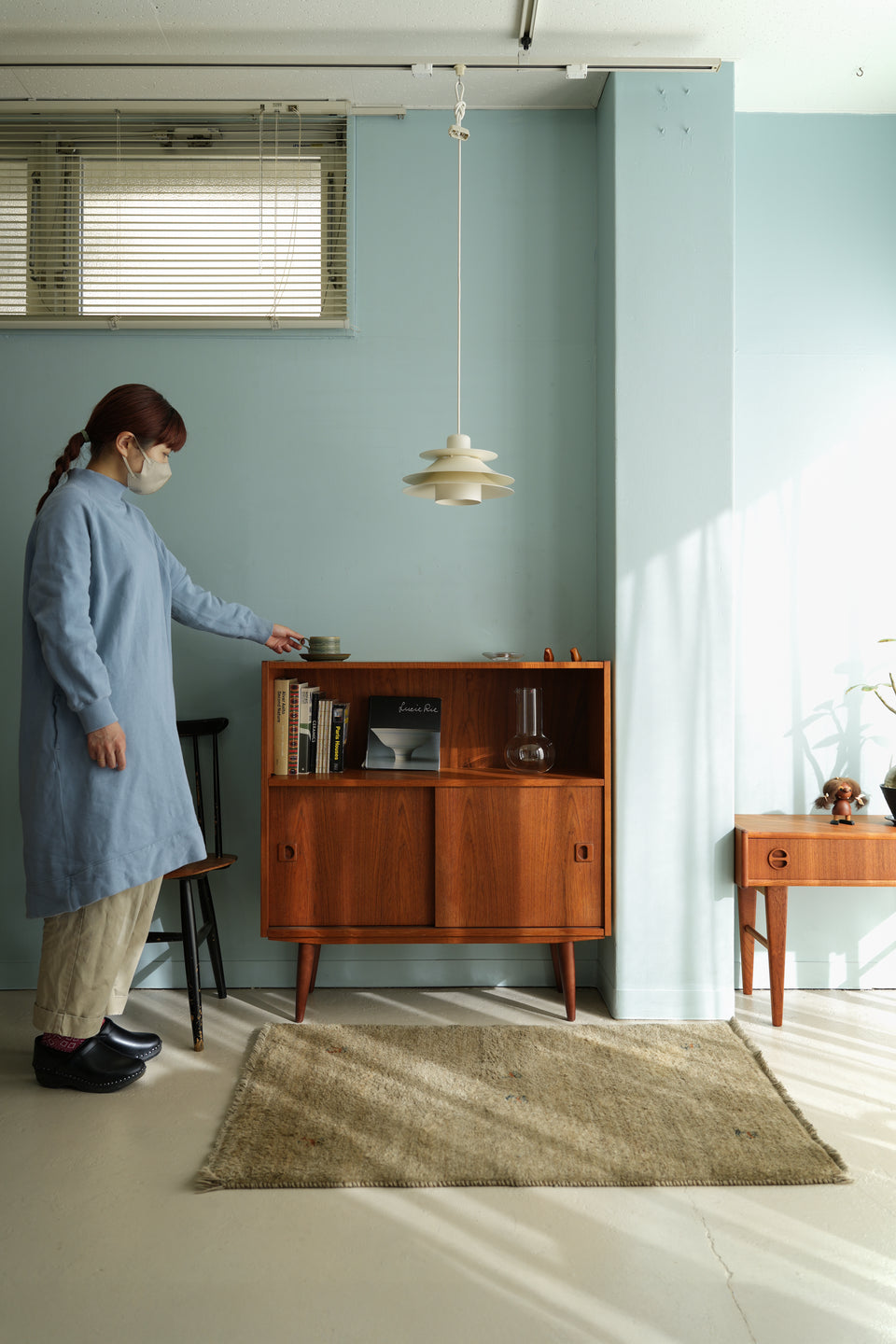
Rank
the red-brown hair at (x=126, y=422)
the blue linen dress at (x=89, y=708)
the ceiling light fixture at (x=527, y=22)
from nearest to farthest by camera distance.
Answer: the blue linen dress at (x=89, y=708) → the red-brown hair at (x=126, y=422) → the ceiling light fixture at (x=527, y=22)

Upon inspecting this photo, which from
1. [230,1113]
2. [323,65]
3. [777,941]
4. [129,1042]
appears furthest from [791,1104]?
[323,65]

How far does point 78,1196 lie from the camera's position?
72.2 inches

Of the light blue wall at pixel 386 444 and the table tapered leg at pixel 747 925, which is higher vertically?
the light blue wall at pixel 386 444

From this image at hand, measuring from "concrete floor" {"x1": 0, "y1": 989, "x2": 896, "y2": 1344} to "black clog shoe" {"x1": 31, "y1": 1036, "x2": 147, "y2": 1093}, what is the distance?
88 millimetres

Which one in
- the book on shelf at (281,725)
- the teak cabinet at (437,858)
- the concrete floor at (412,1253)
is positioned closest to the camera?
the concrete floor at (412,1253)

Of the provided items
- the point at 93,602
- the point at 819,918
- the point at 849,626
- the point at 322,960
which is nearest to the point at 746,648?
the point at 849,626

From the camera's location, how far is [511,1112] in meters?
2.15

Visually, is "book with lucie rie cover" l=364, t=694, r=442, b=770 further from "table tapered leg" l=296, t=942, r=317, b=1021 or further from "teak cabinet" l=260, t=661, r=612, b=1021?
"table tapered leg" l=296, t=942, r=317, b=1021

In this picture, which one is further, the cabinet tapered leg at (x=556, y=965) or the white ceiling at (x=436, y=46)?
the cabinet tapered leg at (x=556, y=965)

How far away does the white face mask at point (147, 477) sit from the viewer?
244 centimetres

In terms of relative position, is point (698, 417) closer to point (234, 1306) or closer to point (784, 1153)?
point (784, 1153)

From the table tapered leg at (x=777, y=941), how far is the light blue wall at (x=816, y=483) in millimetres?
387

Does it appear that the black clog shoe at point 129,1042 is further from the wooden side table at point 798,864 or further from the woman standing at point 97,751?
the wooden side table at point 798,864

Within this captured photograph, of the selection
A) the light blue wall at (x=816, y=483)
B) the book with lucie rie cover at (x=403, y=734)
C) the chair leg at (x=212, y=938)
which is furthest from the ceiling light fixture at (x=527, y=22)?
the chair leg at (x=212, y=938)
